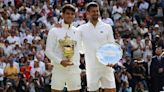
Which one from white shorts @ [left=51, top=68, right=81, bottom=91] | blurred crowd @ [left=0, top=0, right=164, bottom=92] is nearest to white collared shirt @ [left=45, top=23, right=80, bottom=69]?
white shorts @ [left=51, top=68, right=81, bottom=91]

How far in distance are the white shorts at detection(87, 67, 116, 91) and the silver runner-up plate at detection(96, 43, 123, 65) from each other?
0.72 ft

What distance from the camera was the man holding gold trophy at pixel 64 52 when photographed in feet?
29.9

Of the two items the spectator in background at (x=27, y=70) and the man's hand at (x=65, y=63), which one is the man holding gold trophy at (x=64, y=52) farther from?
the spectator in background at (x=27, y=70)

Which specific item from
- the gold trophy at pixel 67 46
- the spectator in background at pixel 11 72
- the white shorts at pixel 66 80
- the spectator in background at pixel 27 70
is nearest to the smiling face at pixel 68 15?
the gold trophy at pixel 67 46

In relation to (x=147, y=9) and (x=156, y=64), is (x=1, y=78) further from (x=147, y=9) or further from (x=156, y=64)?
(x=147, y=9)

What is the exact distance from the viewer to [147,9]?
78.0 ft

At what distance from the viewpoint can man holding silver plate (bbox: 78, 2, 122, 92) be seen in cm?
928

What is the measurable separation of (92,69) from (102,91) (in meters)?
0.40

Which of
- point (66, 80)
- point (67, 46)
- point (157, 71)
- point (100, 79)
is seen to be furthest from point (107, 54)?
point (157, 71)

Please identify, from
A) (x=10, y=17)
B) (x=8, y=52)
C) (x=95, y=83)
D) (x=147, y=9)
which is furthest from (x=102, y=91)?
(x=147, y=9)

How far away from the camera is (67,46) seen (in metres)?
9.12

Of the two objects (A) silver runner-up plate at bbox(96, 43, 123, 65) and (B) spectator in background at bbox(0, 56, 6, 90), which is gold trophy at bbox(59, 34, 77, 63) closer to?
(A) silver runner-up plate at bbox(96, 43, 123, 65)

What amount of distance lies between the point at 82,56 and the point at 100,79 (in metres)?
5.82

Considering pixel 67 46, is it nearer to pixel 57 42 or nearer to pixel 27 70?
pixel 57 42
